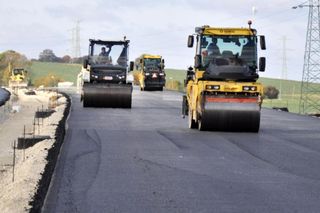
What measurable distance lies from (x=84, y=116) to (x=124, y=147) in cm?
1077

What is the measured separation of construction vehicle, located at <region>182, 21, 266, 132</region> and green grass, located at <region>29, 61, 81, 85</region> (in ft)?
328

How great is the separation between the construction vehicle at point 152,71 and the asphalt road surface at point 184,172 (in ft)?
119

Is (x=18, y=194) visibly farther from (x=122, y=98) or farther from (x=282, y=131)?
(x=122, y=98)

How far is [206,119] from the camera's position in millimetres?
19219

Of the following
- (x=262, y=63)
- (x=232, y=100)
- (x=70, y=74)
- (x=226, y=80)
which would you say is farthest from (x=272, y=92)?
(x=232, y=100)

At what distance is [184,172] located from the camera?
1164cm

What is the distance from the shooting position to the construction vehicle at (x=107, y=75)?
30156 mm

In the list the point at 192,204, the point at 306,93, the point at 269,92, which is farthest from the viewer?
the point at 269,92

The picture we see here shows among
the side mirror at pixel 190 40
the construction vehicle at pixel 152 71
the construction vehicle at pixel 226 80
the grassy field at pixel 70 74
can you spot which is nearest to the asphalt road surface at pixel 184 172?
the construction vehicle at pixel 226 80

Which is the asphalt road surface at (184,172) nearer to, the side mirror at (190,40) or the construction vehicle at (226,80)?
the construction vehicle at (226,80)

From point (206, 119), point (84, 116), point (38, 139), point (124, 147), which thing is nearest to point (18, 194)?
point (124, 147)

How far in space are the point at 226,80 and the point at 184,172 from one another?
8.25m

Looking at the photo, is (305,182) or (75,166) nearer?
(305,182)

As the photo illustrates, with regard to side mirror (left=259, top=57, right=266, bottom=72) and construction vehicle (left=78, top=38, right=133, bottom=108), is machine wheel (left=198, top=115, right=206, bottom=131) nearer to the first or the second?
side mirror (left=259, top=57, right=266, bottom=72)
